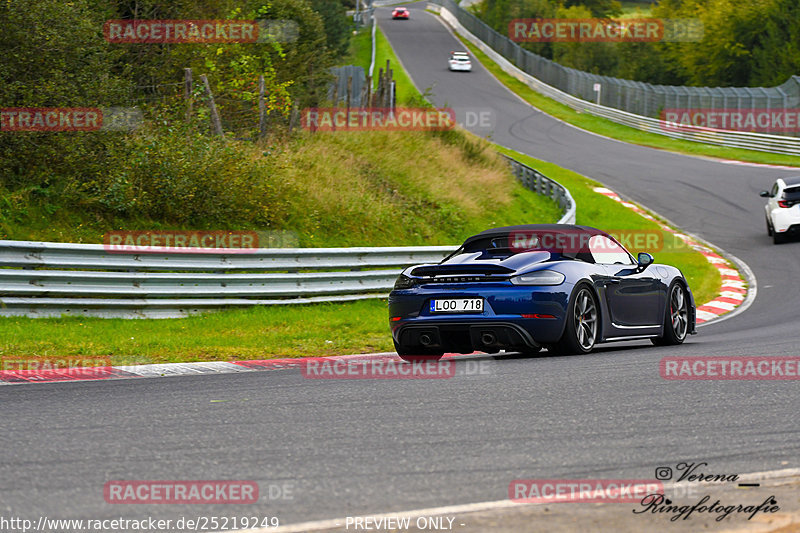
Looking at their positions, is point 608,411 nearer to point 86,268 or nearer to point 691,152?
point 86,268

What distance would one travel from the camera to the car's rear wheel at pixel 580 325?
9.00 meters

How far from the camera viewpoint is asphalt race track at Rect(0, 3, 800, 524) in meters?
4.43

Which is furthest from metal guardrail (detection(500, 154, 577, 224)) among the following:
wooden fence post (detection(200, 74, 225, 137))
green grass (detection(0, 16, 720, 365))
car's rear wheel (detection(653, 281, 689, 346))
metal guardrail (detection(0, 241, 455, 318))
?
car's rear wheel (detection(653, 281, 689, 346))

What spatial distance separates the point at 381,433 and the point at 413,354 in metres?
4.12

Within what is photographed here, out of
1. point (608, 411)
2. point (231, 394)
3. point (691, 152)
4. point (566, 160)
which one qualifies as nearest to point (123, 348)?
point (231, 394)

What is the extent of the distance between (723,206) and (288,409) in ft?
84.8

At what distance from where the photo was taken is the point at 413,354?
31.7 feet

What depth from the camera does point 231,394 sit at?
23.4 ft

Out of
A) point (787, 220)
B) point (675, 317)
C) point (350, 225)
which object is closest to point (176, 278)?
point (350, 225)

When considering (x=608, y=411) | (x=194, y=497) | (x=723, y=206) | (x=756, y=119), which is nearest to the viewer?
(x=194, y=497)

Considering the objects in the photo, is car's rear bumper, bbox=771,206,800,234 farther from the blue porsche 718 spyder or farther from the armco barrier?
the blue porsche 718 spyder

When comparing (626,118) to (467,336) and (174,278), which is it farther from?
(467,336)

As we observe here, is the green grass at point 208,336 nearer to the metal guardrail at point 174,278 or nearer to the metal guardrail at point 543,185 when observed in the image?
the metal guardrail at point 174,278

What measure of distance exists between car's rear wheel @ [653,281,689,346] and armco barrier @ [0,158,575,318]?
17.7 feet
